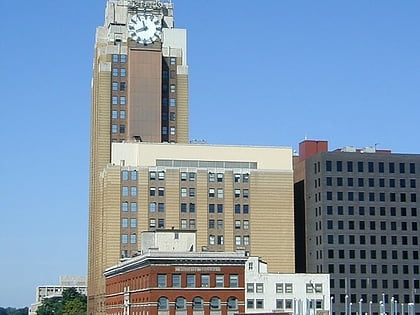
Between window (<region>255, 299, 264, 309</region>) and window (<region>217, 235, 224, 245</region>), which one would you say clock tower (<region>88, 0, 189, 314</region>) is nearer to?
window (<region>217, 235, 224, 245</region>)

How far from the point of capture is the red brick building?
132 m

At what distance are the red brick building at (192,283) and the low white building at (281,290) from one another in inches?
721

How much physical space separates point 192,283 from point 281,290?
26903 mm

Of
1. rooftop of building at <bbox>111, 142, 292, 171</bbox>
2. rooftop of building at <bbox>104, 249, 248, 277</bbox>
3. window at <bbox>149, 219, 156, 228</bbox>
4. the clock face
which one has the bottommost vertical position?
rooftop of building at <bbox>104, 249, 248, 277</bbox>

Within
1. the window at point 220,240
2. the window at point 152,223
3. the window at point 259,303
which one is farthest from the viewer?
the window at point 220,240

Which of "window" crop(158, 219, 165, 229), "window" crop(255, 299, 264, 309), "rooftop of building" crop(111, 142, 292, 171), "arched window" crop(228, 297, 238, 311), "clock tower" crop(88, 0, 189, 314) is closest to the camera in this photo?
"arched window" crop(228, 297, 238, 311)

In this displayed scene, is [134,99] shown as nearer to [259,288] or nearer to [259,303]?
[259,288]

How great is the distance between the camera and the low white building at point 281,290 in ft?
505

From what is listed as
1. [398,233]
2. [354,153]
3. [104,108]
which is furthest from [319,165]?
[104,108]

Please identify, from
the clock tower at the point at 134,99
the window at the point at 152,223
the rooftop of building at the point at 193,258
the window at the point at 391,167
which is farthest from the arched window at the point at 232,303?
the window at the point at 391,167

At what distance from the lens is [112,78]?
637 feet

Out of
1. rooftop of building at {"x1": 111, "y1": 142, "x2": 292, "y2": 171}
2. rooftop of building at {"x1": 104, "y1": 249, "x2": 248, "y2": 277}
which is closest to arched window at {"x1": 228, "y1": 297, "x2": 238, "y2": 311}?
rooftop of building at {"x1": 104, "y1": 249, "x2": 248, "y2": 277}

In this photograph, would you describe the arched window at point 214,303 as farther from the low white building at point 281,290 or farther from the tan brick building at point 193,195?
the tan brick building at point 193,195

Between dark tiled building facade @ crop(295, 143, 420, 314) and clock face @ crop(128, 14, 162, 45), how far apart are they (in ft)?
145
